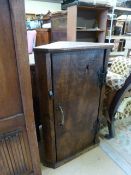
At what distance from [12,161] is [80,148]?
0.76m

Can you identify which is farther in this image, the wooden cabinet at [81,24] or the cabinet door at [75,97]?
the wooden cabinet at [81,24]

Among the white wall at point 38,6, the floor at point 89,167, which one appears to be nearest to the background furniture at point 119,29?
the floor at point 89,167

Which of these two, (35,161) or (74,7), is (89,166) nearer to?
(35,161)

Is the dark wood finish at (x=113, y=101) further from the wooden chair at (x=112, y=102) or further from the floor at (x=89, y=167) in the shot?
the floor at (x=89, y=167)

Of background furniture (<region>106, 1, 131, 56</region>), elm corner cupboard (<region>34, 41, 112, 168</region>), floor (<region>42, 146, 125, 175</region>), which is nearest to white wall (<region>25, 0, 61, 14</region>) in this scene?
background furniture (<region>106, 1, 131, 56</region>)

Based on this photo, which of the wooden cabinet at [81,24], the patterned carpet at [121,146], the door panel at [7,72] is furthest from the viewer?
the wooden cabinet at [81,24]

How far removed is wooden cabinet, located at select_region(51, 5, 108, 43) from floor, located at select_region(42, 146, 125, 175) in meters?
2.24

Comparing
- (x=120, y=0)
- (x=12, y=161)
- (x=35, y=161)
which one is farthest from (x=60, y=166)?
(x=120, y=0)

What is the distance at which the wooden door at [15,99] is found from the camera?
76 cm

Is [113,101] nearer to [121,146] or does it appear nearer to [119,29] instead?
[121,146]

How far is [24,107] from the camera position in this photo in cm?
97

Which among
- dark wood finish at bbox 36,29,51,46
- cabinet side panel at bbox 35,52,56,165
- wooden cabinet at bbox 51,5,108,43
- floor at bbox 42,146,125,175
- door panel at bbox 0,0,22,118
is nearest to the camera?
door panel at bbox 0,0,22,118

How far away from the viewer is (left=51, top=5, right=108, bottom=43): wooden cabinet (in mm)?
3048

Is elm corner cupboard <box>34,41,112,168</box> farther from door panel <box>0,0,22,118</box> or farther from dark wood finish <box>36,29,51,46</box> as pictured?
dark wood finish <box>36,29,51,46</box>
